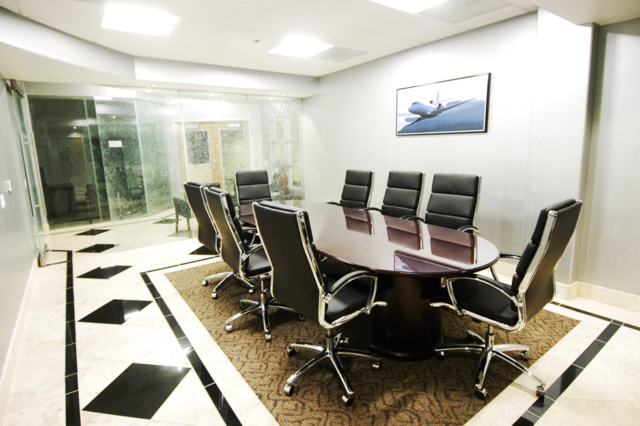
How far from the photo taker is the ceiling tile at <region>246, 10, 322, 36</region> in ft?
11.5

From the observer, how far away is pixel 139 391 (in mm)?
2248

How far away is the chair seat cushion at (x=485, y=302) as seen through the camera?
6.52 feet

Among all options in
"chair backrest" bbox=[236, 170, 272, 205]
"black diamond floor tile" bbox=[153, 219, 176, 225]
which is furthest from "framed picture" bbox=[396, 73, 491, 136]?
"black diamond floor tile" bbox=[153, 219, 176, 225]

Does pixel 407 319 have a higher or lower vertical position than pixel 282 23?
lower

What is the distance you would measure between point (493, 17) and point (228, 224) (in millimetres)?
3465

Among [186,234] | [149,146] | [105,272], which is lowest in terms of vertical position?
[105,272]

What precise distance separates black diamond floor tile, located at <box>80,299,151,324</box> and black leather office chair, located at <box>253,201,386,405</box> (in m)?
1.87

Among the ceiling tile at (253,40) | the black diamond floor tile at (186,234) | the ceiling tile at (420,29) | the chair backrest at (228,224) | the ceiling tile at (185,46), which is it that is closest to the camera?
the chair backrest at (228,224)

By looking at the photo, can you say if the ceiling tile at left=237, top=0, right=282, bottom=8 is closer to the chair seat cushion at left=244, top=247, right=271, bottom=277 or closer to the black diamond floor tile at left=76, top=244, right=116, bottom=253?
the chair seat cushion at left=244, top=247, right=271, bottom=277

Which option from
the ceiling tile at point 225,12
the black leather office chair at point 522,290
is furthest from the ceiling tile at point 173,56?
the black leather office chair at point 522,290

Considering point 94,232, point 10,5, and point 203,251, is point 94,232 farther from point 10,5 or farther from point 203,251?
point 10,5

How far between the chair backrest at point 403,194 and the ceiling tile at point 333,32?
67.7 inches

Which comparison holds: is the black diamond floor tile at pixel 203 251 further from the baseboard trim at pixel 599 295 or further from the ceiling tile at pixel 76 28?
the baseboard trim at pixel 599 295

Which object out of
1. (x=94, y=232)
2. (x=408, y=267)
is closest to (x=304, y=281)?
(x=408, y=267)
